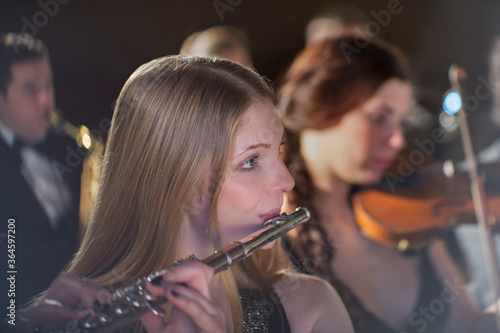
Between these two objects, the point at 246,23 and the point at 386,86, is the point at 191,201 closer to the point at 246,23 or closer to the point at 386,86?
the point at 246,23

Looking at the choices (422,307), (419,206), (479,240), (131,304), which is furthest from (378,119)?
(131,304)

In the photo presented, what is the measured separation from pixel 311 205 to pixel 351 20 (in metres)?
0.59

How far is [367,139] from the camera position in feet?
5.15

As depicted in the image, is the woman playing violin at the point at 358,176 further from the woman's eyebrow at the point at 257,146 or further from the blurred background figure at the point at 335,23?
the woman's eyebrow at the point at 257,146

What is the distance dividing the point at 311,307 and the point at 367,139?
2.18 ft

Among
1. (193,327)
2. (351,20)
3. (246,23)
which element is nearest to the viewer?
(193,327)

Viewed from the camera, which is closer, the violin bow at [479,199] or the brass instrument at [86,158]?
the brass instrument at [86,158]

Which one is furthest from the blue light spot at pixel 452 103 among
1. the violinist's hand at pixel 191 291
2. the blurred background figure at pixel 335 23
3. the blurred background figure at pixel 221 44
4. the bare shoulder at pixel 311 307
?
the violinist's hand at pixel 191 291

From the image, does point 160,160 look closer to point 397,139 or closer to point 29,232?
point 29,232

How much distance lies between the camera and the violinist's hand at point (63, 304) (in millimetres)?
929

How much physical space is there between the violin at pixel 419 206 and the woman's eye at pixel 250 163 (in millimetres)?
617

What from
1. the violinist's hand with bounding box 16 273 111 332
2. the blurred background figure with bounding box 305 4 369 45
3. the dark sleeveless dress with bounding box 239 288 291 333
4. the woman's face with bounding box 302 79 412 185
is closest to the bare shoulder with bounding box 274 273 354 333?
the dark sleeveless dress with bounding box 239 288 291 333

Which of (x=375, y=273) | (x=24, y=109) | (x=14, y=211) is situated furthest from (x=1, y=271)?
(x=375, y=273)

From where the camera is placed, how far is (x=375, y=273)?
154 centimetres
